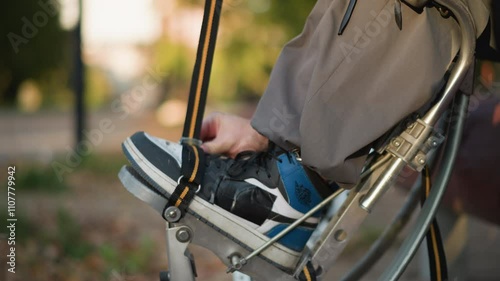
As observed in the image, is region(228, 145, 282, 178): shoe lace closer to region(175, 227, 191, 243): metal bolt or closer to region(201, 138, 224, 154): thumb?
region(201, 138, 224, 154): thumb

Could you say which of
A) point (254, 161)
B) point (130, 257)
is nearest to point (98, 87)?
point (130, 257)

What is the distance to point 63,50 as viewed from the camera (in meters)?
15.0

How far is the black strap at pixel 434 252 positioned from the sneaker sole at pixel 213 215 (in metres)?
0.37

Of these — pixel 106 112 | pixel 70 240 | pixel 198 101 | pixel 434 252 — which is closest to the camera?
pixel 198 101

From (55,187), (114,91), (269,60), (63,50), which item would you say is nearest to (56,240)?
(55,187)

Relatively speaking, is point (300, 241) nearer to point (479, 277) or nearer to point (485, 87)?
point (479, 277)

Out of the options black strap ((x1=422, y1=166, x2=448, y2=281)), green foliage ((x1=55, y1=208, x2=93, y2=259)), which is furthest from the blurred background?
black strap ((x1=422, y1=166, x2=448, y2=281))

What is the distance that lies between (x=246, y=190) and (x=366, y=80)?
0.38 m

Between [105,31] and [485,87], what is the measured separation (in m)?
12.5

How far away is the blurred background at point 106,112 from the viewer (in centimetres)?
342

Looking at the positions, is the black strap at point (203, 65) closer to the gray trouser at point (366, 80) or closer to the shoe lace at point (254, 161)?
the shoe lace at point (254, 161)

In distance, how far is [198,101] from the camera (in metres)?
1.70

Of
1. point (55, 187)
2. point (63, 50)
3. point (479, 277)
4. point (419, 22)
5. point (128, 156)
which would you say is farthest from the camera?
point (63, 50)

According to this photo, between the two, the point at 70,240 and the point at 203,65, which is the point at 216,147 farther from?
the point at 70,240
